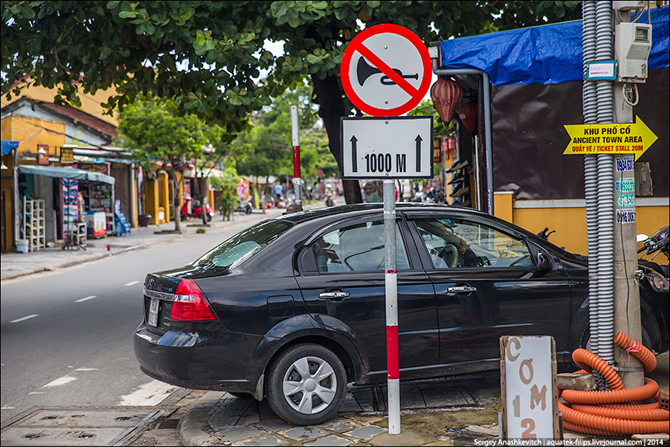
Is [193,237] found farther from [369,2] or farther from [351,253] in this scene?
[351,253]

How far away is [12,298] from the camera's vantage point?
38.1ft

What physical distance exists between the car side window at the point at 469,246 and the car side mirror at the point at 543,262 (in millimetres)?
150

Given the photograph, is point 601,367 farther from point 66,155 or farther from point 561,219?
point 66,155

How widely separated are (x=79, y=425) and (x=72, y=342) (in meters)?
3.25

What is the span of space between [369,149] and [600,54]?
1.82 meters

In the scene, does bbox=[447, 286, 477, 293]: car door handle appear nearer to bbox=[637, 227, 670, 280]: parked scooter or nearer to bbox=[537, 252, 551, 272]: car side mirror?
bbox=[537, 252, 551, 272]: car side mirror

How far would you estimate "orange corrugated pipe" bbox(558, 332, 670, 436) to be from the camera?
13.4 ft

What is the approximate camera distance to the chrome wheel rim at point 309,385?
450 cm

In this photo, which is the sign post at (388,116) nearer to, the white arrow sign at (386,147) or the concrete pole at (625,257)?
the white arrow sign at (386,147)

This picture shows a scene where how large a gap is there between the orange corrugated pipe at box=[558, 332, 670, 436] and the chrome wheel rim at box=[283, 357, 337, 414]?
164cm

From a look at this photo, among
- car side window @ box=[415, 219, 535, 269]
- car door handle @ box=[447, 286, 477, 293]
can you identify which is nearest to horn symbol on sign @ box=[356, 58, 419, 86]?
car side window @ box=[415, 219, 535, 269]

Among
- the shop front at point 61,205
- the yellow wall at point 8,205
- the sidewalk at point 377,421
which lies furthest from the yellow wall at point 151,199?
the sidewalk at point 377,421

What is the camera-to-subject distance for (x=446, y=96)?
26.7 feet

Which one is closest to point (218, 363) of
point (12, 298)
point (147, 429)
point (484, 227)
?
point (147, 429)
